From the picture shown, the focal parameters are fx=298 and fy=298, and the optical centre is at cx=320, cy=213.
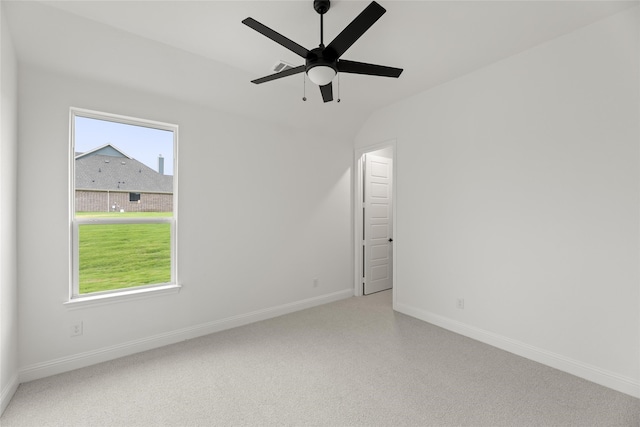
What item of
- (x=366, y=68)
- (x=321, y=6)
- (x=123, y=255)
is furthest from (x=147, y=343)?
(x=321, y=6)

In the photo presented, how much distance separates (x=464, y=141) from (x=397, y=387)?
8.44ft

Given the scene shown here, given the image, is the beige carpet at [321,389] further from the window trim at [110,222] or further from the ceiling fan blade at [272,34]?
the ceiling fan blade at [272,34]

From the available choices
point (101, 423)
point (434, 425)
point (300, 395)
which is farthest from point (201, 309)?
point (434, 425)

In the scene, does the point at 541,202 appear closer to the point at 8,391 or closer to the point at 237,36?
the point at 237,36

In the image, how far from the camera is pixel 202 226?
3.32 metres

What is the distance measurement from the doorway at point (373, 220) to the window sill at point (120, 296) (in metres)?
2.75

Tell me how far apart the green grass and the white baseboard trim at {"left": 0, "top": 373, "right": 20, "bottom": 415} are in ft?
2.42

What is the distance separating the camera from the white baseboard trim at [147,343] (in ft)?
8.08

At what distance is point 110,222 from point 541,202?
158 inches

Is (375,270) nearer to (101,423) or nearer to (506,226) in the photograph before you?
(506,226)

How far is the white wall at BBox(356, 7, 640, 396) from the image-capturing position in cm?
230

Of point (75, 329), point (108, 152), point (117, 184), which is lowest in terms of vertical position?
point (75, 329)

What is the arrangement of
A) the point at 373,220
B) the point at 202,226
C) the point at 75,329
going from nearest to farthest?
1. the point at 75,329
2. the point at 202,226
3. the point at 373,220

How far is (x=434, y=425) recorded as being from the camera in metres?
1.91
